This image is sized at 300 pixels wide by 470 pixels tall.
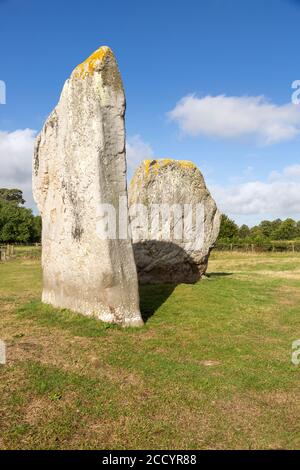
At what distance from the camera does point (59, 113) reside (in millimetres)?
9508

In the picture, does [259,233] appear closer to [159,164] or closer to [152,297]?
[159,164]

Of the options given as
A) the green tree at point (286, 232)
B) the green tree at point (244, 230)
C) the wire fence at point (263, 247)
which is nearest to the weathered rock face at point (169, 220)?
the wire fence at point (263, 247)

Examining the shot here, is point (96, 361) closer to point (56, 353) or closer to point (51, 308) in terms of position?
point (56, 353)

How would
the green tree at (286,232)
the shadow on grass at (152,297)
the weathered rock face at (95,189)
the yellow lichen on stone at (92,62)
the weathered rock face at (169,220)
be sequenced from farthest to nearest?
the green tree at (286,232) < the weathered rock face at (169,220) < the shadow on grass at (152,297) < the yellow lichen on stone at (92,62) < the weathered rock face at (95,189)

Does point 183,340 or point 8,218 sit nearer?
point 183,340

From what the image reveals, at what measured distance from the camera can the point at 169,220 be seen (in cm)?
1449

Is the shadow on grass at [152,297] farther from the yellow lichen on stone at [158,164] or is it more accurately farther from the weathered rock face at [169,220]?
the yellow lichen on stone at [158,164]

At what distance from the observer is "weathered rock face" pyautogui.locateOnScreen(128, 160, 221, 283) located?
14188mm

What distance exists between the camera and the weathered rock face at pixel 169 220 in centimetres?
1419

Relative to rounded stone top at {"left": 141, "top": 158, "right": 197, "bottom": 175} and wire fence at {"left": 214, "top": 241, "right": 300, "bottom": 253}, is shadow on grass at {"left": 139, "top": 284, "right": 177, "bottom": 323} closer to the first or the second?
rounded stone top at {"left": 141, "top": 158, "right": 197, "bottom": 175}

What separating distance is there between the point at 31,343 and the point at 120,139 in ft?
14.8

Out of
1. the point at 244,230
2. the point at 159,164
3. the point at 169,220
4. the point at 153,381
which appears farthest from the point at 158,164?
the point at 244,230

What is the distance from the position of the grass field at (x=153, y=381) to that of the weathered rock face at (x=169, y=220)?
4360 millimetres
